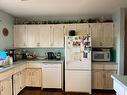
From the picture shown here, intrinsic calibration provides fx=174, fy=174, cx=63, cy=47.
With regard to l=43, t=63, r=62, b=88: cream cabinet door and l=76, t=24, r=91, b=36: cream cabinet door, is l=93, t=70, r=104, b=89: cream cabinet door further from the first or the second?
l=76, t=24, r=91, b=36: cream cabinet door

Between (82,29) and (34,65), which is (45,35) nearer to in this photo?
(34,65)

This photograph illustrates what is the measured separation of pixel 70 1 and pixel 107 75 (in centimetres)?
263

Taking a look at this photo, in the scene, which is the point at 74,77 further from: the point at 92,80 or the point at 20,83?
the point at 20,83

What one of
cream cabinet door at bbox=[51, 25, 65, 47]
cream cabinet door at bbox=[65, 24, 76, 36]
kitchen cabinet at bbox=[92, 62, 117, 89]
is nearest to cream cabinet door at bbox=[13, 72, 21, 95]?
cream cabinet door at bbox=[51, 25, 65, 47]

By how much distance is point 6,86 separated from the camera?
404 cm

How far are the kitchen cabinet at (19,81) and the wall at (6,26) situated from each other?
3.12ft

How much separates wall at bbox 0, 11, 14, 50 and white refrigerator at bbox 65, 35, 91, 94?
1897 millimetres

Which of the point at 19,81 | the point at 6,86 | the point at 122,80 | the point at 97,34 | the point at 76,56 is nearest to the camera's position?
the point at 122,80

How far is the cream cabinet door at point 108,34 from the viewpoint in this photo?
5590mm

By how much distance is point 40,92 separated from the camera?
527cm

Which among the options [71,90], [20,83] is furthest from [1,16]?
[71,90]

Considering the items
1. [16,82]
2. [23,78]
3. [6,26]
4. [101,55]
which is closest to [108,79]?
[101,55]

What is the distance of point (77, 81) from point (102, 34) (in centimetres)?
172

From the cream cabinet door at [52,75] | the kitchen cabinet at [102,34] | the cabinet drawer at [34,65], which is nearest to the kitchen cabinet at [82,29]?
the kitchen cabinet at [102,34]
